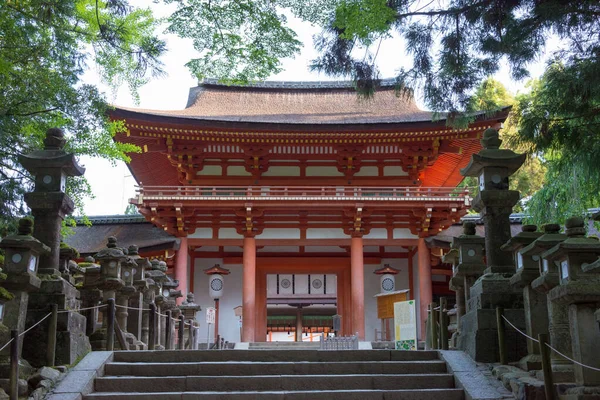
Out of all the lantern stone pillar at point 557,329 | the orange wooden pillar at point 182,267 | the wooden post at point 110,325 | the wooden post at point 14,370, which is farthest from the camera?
the orange wooden pillar at point 182,267

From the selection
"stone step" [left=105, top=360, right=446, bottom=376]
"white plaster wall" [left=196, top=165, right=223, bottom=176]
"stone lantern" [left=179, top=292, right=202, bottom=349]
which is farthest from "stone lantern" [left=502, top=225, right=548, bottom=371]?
"white plaster wall" [left=196, top=165, right=223, bottom=176]

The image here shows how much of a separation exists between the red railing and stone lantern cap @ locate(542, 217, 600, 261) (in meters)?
12.2

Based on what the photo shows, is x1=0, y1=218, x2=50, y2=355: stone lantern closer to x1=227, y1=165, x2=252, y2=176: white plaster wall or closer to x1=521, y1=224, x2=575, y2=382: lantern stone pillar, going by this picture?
x1=521, y1=224, x2=575, y2=382: lantern stone pillar

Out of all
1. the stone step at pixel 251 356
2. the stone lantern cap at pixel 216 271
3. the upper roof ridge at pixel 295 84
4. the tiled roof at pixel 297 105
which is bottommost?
the stone step at pixel 251 356

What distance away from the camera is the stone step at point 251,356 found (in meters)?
8.07

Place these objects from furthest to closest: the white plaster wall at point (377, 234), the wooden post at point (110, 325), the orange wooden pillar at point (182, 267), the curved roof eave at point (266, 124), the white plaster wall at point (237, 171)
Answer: the white plaster wall at point (237, 171) → the white plaster wall at point (377, 234) → the orange wooden pillar at point (182, 267) → the curved roof eave at point (266, 124) → the wooden post at point (110, 325)

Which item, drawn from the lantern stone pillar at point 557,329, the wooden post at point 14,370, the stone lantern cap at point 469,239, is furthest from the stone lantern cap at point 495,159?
the wooden post at point 14,370

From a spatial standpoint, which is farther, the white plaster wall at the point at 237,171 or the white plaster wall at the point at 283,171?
the white plaster wall at the point at 283,171

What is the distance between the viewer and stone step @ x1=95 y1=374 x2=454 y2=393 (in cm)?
729

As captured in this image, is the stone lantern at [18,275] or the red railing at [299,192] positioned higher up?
the red railing at [299,192]

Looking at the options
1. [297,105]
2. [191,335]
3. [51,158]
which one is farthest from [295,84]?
[51,158]

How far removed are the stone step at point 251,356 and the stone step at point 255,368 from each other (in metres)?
0.32

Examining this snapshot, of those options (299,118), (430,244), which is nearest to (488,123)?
(430,244)

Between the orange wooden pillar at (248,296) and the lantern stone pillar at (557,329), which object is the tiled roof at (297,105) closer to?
the orange wooden pillar at (248,296)
